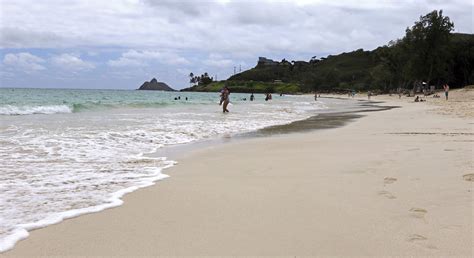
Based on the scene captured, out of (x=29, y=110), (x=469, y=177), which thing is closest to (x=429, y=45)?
(x=29, y=110)

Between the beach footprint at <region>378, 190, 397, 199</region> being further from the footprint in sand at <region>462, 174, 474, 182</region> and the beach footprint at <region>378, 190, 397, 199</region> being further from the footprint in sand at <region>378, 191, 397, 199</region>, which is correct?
the footprint in sand at <region>462, 174, 474, 182</region>

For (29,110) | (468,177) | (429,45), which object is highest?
(429,45)

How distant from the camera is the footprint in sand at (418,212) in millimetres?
3941

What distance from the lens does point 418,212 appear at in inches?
160

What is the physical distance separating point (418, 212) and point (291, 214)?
1.24 meters

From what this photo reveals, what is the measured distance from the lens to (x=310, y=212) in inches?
166

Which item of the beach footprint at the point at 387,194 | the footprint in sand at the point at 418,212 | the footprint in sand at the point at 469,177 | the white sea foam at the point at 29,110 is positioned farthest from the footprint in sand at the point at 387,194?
the white sea foam at the point at 29,110

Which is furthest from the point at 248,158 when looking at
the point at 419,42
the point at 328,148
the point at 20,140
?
the point at 419,42

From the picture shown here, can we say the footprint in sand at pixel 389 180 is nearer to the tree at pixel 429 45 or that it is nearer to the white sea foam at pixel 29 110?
the white sea foam at pixel 29 110

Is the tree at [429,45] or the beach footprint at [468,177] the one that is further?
the tree at [429,45]

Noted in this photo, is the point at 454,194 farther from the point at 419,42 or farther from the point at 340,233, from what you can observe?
the point at 419,42

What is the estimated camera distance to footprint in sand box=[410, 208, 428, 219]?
12.9 feet

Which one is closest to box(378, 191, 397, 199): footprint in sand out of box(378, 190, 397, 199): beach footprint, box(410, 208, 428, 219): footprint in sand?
box(378, 190, 397, 199): beach footprint

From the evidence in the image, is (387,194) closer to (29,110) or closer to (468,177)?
(468,177)
